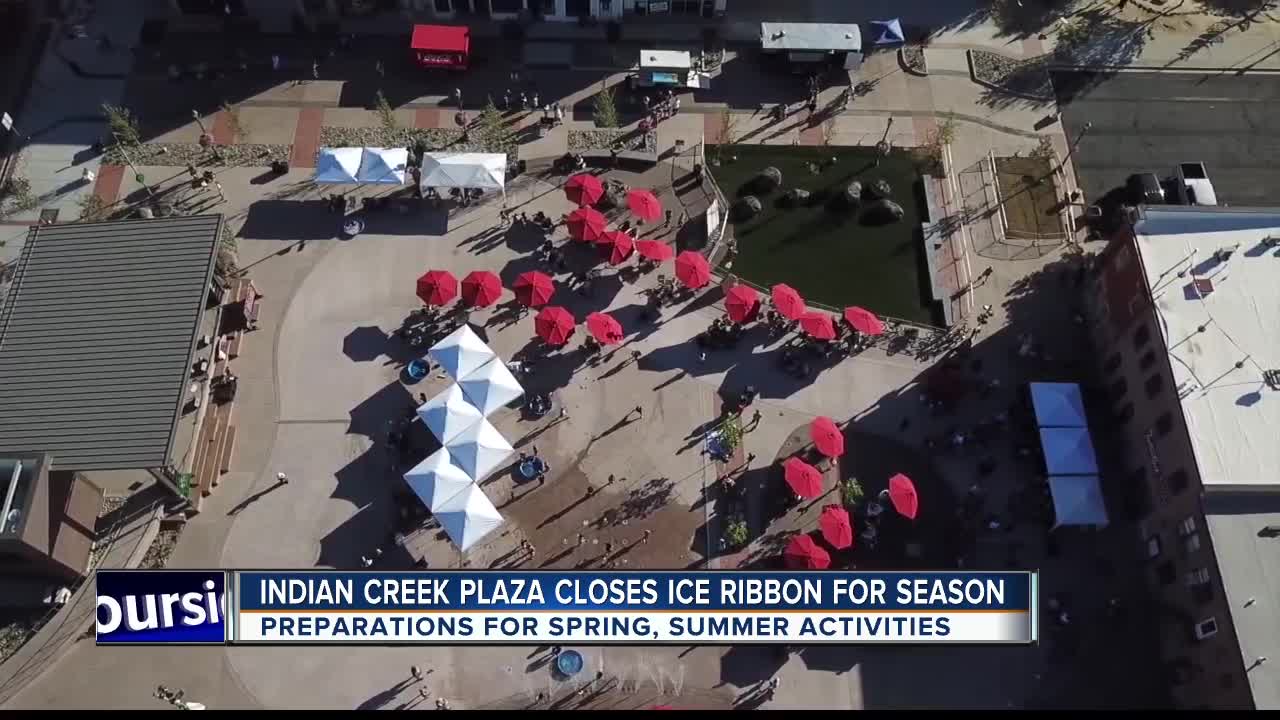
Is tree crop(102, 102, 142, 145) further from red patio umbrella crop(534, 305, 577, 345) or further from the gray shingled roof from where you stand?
red patio umbrella crop(534, 305, 577, 345)

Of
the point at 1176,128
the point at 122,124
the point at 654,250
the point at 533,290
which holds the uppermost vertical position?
the point at 1176,128

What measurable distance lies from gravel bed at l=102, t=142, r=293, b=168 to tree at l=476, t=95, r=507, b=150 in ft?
48.5

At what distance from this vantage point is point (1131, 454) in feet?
195

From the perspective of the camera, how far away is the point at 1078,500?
56.9 metres

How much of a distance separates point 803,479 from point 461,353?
22982 mm

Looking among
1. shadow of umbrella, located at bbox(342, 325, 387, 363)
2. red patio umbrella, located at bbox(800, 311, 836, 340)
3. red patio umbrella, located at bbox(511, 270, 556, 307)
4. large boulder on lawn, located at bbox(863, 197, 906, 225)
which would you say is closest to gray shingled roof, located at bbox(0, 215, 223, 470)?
shadow of umbrella, located at bbox(342, 325, 387, 363)

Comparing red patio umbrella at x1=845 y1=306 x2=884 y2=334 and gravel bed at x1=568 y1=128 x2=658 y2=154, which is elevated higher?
gravel bed at x1=568 y1=128 x2=658 y2=154

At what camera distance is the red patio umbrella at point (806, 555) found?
5412cm

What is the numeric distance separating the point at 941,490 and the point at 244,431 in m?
45.6

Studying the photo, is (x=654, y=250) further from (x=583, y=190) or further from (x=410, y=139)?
(x=410, y=139)

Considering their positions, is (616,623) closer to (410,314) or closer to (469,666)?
(469,666)

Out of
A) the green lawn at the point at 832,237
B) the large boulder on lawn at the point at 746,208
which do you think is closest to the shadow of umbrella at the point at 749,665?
the green lawn at the point at 832,237

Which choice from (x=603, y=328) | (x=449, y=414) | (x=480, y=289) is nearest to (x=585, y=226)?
(x=603, y=328)

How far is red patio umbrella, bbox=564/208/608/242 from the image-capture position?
64438mm
